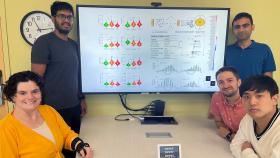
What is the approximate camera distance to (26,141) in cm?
157

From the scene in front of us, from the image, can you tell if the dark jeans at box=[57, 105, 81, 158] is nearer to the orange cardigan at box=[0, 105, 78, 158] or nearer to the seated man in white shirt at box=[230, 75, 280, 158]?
the orange cardigan at box=[0, 105, 78, 158]

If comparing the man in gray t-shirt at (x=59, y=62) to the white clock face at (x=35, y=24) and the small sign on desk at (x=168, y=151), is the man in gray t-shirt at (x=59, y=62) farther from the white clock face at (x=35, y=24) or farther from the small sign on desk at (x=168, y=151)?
the small sign on desk at (x=168, y=151)

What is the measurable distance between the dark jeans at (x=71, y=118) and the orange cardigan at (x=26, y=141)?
456mm

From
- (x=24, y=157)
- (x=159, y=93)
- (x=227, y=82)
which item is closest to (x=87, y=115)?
(x=159, y=93)

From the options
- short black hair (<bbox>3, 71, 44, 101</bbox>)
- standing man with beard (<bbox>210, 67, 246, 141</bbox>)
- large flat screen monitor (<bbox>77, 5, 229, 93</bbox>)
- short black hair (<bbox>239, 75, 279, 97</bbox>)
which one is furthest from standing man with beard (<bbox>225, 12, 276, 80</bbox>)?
short black hair (<bbox>3, 71, 44, 101</bbox>)

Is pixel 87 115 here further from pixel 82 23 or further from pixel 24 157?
pixel 24 157

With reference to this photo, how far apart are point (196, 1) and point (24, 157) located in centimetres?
198

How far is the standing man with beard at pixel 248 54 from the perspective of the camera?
2436mm

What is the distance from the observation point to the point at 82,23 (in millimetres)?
2344

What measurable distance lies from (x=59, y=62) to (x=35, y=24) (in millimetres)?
518

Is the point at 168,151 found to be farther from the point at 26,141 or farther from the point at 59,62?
the point at 59,62

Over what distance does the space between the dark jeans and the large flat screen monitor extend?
0.72 ft

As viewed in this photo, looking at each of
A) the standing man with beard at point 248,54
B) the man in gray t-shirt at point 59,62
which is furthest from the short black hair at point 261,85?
the man in gray t-shirt at point 59,62

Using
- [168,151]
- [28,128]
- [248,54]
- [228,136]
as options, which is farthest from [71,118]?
[248,54]
